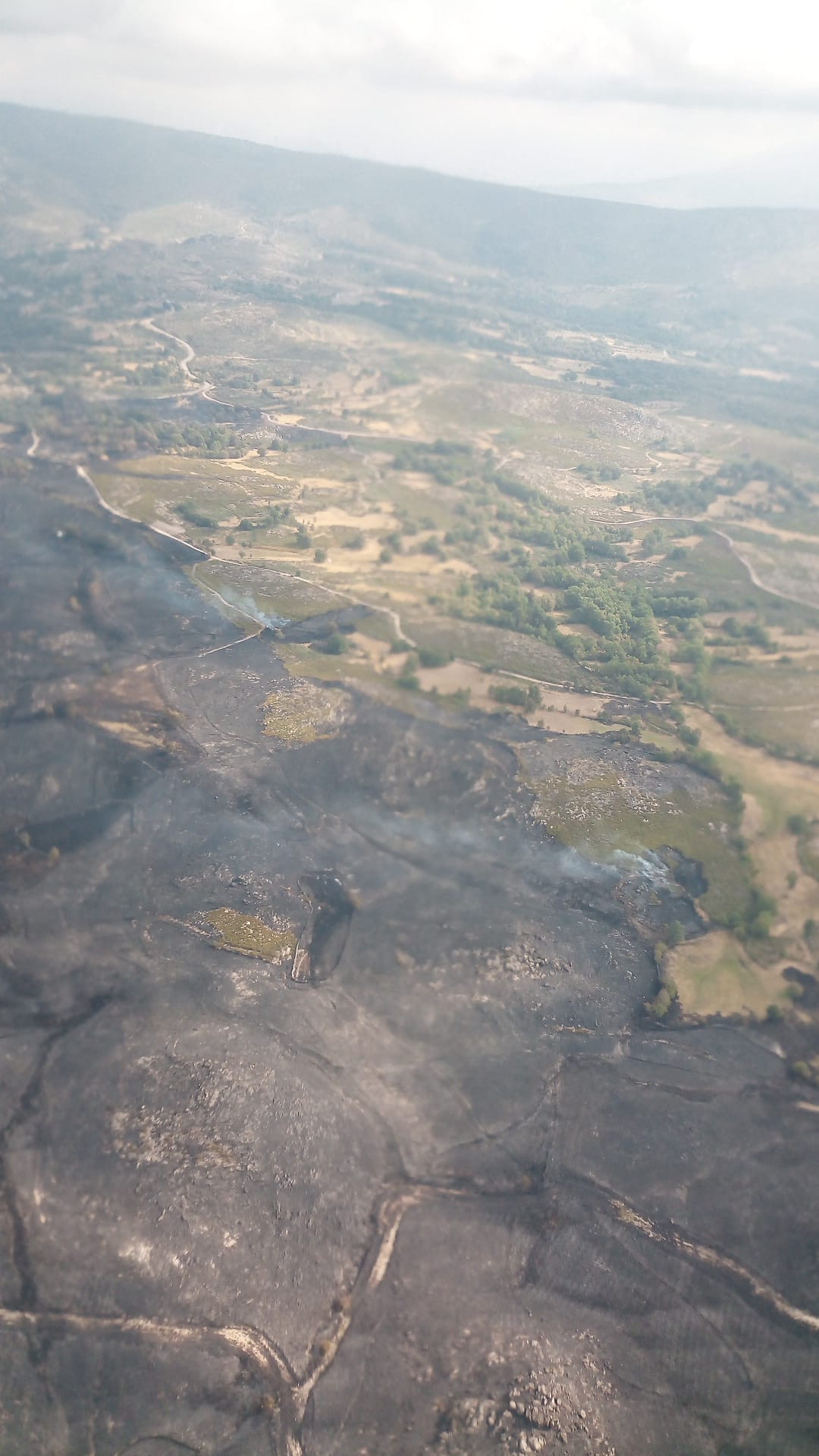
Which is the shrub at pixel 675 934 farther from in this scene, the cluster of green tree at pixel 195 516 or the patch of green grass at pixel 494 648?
the cluster of green tree at pixel 195 516

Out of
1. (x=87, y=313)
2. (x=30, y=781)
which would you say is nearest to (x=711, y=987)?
(x=30, y=781)

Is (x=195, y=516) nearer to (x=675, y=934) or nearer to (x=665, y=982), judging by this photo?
(x=675, y=934)

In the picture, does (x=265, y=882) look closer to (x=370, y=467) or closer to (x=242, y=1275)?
Answer: (x=242, y=1275)

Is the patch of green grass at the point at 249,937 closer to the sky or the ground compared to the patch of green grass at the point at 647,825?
closer to the ground

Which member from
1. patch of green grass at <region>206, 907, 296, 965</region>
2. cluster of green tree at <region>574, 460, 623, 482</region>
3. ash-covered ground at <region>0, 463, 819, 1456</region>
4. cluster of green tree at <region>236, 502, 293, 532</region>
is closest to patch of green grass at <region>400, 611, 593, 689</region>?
ash-covered ground at <region>0, 463, 819, 1456</region>

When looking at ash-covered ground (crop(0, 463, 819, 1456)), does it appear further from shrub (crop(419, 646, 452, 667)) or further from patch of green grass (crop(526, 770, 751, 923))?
shrub (crop(419, 646, 452, 667))

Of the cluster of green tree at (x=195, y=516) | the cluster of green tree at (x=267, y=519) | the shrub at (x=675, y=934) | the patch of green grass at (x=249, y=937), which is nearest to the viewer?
the patch of green grass at (x=249, y=937)

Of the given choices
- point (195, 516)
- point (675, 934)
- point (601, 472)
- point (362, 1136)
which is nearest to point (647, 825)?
point (675, 934)

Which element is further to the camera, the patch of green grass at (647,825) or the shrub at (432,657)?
the shrub at (432,657)

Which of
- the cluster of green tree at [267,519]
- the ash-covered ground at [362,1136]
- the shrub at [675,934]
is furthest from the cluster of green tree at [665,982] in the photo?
the cluster of green tree at [267,519]
